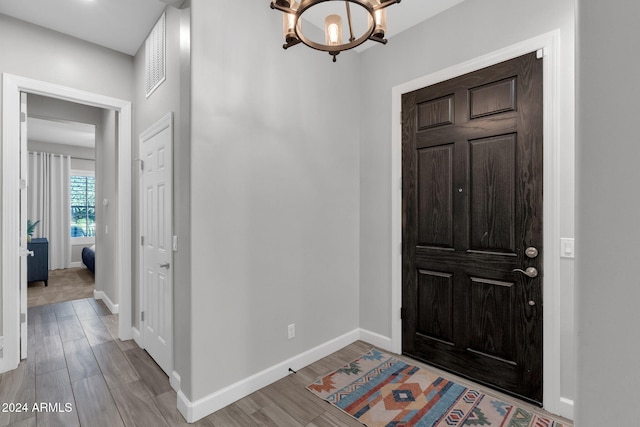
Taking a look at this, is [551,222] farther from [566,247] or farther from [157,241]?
[157,241]

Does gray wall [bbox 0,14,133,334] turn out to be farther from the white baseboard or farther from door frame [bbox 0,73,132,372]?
the white baseboard

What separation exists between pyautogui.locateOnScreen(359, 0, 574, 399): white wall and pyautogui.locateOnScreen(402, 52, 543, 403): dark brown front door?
0.14 m

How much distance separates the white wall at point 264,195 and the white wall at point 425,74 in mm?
147

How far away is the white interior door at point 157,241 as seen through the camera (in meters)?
2.31

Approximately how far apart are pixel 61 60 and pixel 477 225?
388 cm

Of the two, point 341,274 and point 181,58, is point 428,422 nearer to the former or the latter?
point 341,274

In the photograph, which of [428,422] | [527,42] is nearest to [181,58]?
[527,42]

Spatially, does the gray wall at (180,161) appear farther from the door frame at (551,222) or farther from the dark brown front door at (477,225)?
the door frame at (551,222)

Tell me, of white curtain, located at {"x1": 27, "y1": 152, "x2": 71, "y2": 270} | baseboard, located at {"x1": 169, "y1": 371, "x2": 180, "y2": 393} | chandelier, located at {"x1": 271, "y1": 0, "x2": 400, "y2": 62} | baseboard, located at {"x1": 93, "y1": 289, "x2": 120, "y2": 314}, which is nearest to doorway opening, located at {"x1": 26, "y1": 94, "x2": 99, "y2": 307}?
white curtain, located at {"x1": 27, "y1": 152, "x2": 71, "y2": 270}

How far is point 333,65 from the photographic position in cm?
289

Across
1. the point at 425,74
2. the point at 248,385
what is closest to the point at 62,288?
the point at 248,385

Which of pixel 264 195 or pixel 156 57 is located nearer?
pixel 264 195

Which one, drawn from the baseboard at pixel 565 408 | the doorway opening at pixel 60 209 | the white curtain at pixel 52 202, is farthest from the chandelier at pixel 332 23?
the white curtain at pixel 52 202

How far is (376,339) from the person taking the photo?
2943mm
